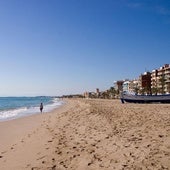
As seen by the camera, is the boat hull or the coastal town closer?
the boat hull

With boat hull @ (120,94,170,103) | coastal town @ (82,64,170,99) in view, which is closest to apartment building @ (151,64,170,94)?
coastal town @ (82,64,170,99)

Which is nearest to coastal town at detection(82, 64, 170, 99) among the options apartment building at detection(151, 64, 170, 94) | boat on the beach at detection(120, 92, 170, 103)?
apartment building at detection(151, 64, 170, 94)

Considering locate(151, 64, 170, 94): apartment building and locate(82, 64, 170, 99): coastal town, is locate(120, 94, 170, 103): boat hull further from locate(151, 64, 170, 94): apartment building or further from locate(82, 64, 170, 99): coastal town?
locate(82, 64, 170, 99): coastal town

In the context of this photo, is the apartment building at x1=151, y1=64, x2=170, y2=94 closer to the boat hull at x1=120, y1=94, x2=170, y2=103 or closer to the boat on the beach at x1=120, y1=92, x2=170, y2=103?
the boat on the beach at x1=120, y1=92, x2=170, y2=103

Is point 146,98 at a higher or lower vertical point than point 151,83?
lower

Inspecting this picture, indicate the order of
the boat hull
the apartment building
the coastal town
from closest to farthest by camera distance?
the boat hull
the apartment building
the coastal town

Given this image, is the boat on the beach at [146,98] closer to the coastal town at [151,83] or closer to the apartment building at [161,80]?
the apartment building at [161,80]

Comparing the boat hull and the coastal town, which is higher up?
the coastal town

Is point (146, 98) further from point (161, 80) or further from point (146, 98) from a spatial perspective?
point (161, 80)

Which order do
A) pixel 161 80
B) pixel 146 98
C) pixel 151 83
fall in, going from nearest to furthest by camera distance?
pixel 146 98 → pixel 161 80 → pixel 151 83

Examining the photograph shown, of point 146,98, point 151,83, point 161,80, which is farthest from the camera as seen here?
point 151,83

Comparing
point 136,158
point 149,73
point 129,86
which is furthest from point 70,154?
point 129,86

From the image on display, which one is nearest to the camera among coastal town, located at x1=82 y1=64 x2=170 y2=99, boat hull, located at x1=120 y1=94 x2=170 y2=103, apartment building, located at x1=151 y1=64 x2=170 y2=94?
boat hull, located at x1=120 y1=94 x2=170 y2=103

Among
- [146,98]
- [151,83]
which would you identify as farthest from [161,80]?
[146,98]
